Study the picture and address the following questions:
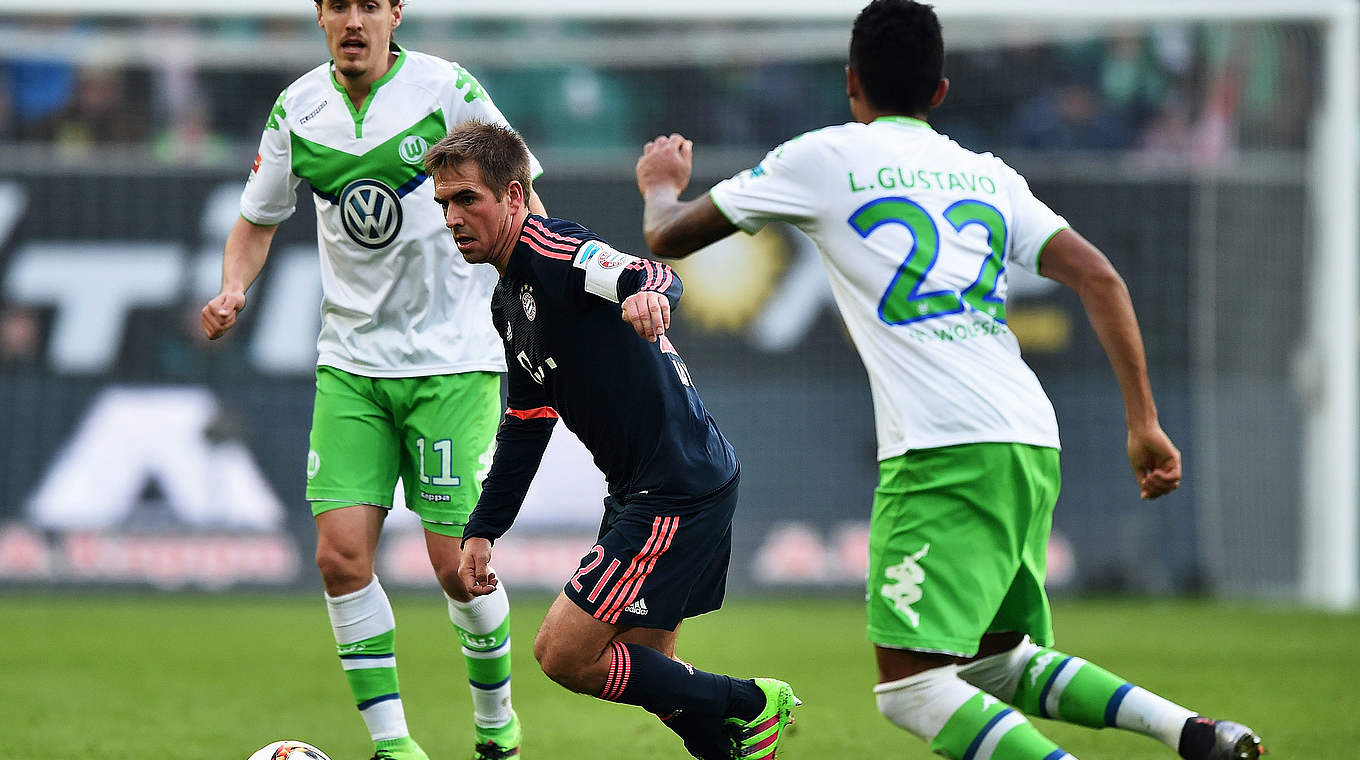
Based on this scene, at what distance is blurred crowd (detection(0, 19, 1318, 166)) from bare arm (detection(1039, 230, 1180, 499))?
9241 mm

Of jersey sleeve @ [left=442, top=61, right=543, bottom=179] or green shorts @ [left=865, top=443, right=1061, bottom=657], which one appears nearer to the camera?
green shorts @ [left=865, top=443, right=1061, bottom=657]

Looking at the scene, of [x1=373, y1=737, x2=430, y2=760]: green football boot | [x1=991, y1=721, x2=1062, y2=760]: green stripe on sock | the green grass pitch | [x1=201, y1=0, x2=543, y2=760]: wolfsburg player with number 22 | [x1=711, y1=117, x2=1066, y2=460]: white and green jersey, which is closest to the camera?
[x1=991, y1=721, x2=1062, y2=760]: green stripe on sock

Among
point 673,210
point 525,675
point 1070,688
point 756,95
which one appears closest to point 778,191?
point 673,210

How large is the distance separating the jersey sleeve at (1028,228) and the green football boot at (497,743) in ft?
7.94

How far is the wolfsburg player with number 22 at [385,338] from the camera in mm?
4953

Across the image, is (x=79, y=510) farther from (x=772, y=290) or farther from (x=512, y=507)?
(x=512, y=507)

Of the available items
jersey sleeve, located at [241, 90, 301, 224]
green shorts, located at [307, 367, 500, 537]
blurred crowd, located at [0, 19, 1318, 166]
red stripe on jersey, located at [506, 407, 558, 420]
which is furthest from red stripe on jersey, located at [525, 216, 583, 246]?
blurred crowd, located at [0, 19, 1318, 166]

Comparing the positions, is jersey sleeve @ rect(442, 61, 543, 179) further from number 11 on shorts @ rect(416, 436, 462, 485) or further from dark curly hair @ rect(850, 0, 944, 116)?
dark curly hair @ rect(850, 0, 944, 116)

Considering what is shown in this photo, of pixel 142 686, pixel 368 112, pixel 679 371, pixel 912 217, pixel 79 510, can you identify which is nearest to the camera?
pixel 912 217

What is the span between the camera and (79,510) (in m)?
12.3

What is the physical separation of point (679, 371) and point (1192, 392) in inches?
363

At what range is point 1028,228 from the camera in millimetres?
3809

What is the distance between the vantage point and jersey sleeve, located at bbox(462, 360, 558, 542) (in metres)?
4.45

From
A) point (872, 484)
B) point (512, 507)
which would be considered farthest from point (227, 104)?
point (512, 507)
